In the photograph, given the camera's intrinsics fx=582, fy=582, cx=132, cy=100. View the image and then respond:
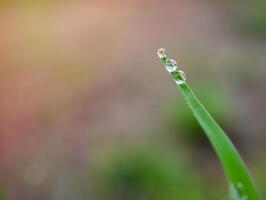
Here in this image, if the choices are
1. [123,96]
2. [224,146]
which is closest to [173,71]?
[224,146]

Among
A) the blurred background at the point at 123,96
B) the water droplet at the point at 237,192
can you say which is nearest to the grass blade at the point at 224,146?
the water droplet at the point at 237,192

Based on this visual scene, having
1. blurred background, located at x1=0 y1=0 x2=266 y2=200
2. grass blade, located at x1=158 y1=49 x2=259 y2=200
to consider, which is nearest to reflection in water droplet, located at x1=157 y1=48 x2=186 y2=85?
grass blade, located at x1=158 y1=49 x2=259 y2=200

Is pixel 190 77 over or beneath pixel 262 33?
beneath

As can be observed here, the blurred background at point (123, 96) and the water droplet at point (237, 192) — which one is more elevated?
the blurred background at point (123, 96)

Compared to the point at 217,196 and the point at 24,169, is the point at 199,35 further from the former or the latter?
the point at 217,196

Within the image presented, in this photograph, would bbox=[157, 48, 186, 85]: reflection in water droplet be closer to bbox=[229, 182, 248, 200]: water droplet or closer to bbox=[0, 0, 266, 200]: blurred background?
bbox=[229, 182, 248, 200]: water droplet

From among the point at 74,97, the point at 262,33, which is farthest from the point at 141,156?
the point at 262,33

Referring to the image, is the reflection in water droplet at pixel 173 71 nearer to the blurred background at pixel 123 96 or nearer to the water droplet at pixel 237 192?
the water droplet at pixel 237 192

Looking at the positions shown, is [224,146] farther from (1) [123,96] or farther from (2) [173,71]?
(1) [123,96]
